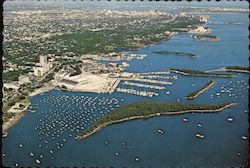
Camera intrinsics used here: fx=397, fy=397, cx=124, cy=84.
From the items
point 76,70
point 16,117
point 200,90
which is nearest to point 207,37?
point 200,90

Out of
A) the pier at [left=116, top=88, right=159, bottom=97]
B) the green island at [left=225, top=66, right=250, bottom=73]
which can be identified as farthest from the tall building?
the green island at [left=225, top=66, right=250, bottom=73]

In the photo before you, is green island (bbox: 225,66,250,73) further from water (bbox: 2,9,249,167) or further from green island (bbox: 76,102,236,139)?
green island (bbox: 76,102,236,139)

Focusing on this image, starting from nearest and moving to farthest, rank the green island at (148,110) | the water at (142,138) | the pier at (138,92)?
the water at (142,138), the green island at (148,110), the pier at (138,92)

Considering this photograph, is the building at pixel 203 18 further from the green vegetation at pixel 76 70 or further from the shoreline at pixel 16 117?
the shoreline at pixel 16 117

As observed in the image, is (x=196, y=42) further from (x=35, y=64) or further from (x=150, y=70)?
(x=35, y=64)

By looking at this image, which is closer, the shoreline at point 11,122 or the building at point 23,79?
the shoreline at point 11,122

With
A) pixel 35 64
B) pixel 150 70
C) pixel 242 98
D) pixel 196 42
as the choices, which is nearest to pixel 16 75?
pixel 35 64

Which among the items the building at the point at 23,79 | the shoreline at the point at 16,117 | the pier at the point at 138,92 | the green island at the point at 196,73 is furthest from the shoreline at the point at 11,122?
Result: the green island at the point at 196,73

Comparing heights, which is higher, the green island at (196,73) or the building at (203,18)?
the building at (203,18)

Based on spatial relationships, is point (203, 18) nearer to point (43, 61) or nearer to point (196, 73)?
point (196, 73)
